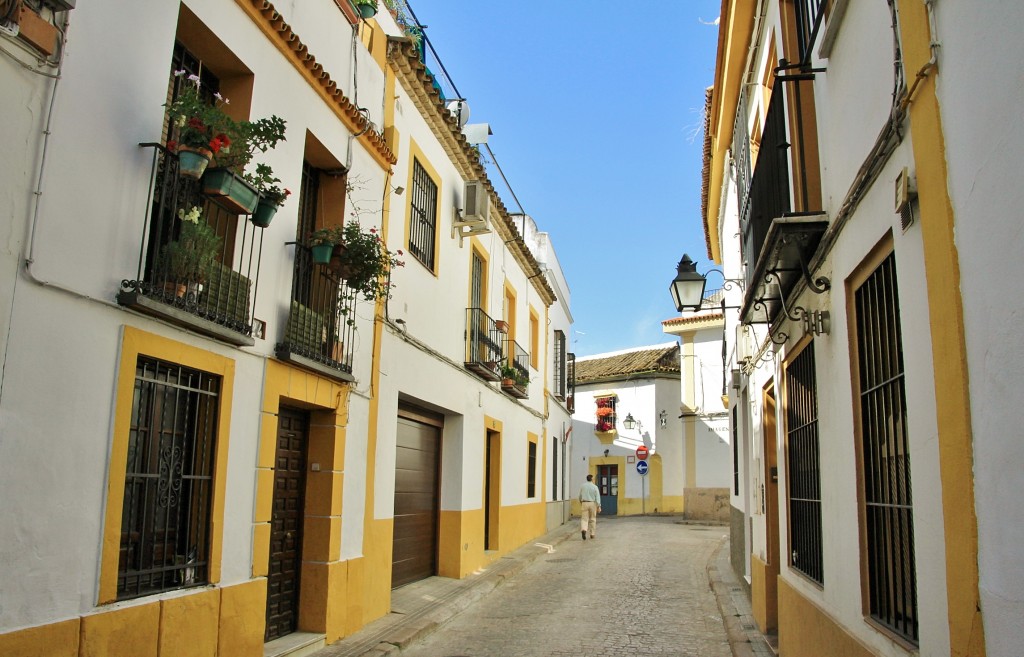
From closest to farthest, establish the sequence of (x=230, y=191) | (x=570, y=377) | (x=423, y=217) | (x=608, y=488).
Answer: (x=230, y=191), (x=423, y=217), (x=570, y=377), (x=608, y=488)

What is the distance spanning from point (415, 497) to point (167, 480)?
569 centimetres

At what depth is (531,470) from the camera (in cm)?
1816

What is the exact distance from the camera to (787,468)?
6777 mm

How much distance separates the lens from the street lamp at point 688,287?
28.0ft

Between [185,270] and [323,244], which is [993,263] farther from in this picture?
[323,244]

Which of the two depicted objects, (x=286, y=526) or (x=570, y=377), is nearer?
(x=286, y=526)

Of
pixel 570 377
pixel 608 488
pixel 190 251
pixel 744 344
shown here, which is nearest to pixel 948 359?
pixel 190 251

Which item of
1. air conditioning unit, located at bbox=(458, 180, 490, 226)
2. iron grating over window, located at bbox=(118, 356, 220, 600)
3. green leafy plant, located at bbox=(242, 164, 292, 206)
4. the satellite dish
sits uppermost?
the satellite dish

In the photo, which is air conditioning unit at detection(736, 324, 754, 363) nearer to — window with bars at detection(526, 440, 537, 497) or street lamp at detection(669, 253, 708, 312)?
street lamp at detection(669, 253, 708, 312)

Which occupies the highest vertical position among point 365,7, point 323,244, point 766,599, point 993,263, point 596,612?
point 365,7

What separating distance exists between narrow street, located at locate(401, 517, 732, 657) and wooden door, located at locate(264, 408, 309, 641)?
48.5 inches

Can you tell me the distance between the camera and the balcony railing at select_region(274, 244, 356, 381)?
684 centimetres

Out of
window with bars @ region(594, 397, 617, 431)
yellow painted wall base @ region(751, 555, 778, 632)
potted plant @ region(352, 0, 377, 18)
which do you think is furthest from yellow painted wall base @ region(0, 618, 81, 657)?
window with bars @ region(594, 397, 617, 431)

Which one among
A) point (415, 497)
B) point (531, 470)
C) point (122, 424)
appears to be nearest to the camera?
point (122, 424)
